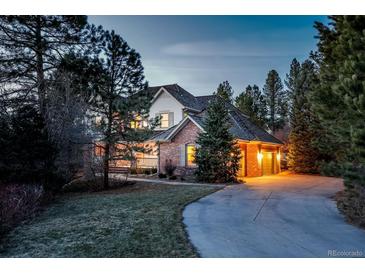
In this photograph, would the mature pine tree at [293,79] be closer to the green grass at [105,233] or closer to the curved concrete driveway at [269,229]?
the curved concrete driveway at [269,229]

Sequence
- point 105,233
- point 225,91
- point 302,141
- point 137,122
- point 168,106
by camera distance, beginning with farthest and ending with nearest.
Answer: point 225,91
point 302,141
point 168,106
point 137,122
point 105,233

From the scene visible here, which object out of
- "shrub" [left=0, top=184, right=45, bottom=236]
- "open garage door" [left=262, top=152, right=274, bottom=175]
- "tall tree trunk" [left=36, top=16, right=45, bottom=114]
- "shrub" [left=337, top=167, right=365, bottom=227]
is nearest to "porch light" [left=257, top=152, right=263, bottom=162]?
"open garage door" [left=262, top=152, right=274, bottom=175]

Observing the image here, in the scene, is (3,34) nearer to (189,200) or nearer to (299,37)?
(189,200)

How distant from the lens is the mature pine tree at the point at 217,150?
1430cm

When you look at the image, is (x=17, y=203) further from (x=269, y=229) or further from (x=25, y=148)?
(x=269, y=229)

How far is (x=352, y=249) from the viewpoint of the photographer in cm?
471

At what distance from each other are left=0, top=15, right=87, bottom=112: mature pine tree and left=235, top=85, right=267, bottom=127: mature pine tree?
21.6m

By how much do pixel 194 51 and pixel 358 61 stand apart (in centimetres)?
498

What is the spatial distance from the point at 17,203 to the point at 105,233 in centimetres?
358

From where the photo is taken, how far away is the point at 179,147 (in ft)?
56.6

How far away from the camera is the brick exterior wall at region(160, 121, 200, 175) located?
16797mm

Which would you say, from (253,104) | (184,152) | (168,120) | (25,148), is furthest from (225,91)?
(25,148)

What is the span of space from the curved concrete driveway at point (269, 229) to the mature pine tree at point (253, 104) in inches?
882
